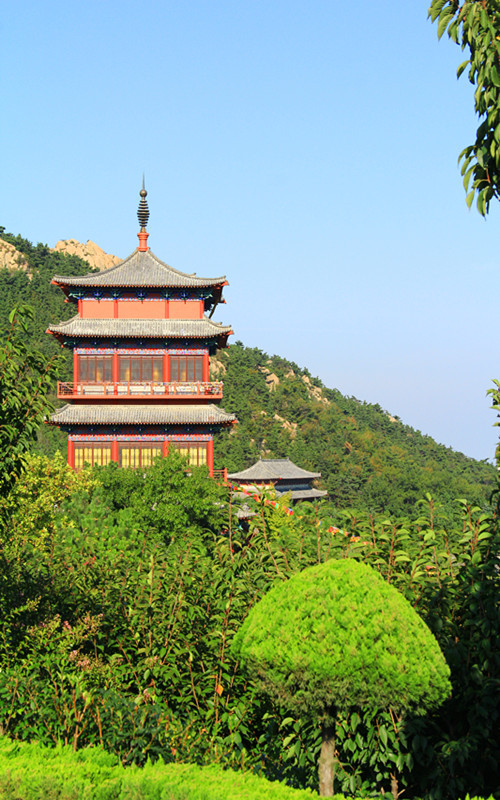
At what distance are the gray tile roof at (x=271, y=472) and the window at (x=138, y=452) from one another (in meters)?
18.4

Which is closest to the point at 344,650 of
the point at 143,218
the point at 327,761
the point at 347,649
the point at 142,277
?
the point at 347,649

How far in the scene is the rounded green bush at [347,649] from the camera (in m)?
7.32

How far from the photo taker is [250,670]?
7.92 m

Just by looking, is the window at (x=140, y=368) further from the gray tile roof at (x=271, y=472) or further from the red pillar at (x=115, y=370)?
the gray tile roof at (x=271, y=472)

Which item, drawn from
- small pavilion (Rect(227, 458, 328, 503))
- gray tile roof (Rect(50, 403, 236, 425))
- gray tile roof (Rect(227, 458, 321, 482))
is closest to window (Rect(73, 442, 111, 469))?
gray tile roof (Rect(50, 403, 236, 425))

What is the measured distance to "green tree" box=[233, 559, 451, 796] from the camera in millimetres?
7320

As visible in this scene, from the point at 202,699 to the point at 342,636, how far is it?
10.3 ft

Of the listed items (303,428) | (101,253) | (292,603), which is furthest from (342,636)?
(101,253)

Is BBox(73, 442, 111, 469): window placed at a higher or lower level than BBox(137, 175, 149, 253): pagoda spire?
lower

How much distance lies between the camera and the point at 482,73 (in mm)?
6305

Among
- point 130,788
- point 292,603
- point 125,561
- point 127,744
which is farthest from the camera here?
point 125,561

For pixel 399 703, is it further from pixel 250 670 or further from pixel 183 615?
pixel 183 615

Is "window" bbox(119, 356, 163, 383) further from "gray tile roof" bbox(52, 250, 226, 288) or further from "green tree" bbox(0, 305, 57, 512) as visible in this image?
"green tree" bbox(0, 305, 57, 512)

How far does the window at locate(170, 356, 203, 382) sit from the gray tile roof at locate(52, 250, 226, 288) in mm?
3606
